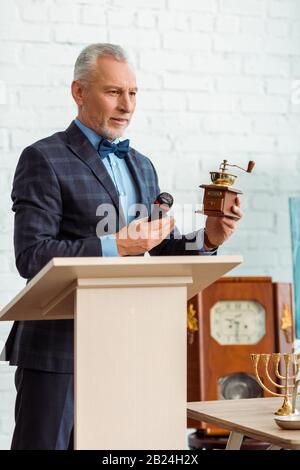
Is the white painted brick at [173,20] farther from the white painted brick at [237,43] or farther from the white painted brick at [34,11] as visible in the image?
the white painted brick at [34,11]

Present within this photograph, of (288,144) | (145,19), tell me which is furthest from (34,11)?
(288,144)

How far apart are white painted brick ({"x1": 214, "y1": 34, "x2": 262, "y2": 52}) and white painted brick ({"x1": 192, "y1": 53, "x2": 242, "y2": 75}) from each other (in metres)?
0.04

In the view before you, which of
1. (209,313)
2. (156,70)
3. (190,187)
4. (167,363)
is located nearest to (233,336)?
(209,313)

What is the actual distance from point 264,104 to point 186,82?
342 mm

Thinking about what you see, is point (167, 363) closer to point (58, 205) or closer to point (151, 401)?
point (151, 401)

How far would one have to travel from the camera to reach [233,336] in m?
3.00

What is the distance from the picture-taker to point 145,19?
324 cm

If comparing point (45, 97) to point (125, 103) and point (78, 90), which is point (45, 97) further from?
point (125, 103)

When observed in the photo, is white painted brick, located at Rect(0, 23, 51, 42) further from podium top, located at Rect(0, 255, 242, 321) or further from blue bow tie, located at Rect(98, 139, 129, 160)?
podium top, located at Rect(0, 255, 242, 321)

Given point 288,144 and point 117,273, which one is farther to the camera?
point 288,144

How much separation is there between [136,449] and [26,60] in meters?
2.08

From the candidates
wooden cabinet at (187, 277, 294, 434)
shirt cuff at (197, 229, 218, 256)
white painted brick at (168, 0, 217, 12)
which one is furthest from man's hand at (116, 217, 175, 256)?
white painted brick at (168, 0, 217, 12)

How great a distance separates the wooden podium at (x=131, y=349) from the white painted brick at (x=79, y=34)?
6.41ft

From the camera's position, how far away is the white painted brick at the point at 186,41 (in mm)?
3271
